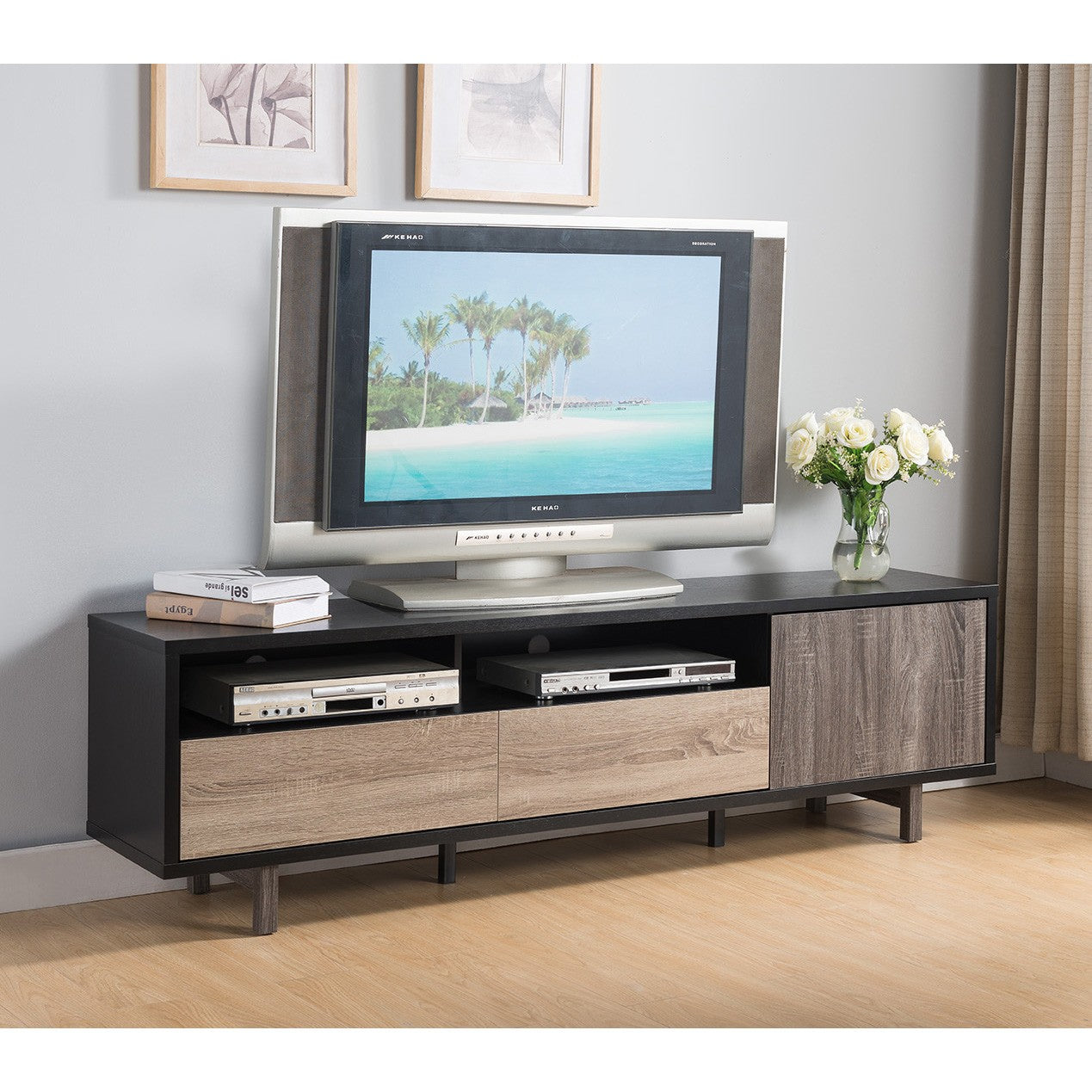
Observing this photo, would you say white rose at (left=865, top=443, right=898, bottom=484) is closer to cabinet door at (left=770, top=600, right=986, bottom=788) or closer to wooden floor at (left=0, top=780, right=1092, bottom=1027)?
cabinet door at (left=770, top=600, right=986, bottom=788)

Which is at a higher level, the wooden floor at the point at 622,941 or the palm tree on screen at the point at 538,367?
the palm tree on screen at the point at 538,367

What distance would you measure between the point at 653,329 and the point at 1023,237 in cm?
130

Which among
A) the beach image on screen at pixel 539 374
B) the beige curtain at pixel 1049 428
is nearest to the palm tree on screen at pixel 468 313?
the beach image on screen at pixel 539 374

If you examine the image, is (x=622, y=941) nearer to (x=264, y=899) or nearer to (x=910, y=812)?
(x=264, y=899)

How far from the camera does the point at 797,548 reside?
4000 millimetres

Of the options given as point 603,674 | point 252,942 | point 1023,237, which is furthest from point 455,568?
point 1023,237

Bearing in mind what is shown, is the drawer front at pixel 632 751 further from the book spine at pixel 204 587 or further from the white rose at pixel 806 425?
the white rose at pixel 806 425

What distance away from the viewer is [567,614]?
319 centimetres

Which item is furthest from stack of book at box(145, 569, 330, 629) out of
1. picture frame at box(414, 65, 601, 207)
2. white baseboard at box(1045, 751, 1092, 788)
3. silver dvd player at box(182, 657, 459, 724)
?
white baseboard at box(1045, 751, 1092, 788)

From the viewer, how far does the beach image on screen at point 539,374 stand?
3176 millimetres

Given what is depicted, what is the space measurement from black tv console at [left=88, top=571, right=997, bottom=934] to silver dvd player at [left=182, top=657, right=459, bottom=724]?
35mm

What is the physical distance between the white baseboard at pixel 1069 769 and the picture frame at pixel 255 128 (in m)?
2.53

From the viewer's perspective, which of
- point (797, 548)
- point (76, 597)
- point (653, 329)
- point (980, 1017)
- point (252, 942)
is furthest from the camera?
point (797, 548)
